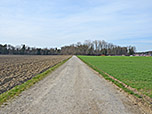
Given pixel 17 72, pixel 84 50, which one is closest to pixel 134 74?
pixel 17 72

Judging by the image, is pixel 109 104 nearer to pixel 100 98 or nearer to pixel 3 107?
pixel 100 98

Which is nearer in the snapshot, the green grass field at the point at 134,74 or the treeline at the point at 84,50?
the green grass field at the point at 134,74

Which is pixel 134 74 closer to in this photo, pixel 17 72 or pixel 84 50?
pixel 17 72

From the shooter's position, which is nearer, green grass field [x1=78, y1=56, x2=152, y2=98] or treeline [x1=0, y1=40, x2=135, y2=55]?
green grass field [x1=78, y1=56, x2=152, y2=98]

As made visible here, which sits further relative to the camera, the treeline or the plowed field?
the treeline

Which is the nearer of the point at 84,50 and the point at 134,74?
the point at 134,74

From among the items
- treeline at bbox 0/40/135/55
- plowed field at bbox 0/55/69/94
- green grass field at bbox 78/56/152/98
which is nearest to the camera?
green grass field at bbox 78/56/152/98

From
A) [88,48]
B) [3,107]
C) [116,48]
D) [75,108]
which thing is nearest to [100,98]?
[75,108]

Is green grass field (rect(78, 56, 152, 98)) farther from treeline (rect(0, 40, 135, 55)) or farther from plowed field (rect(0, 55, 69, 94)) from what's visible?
treeline (rect(0, 40, 135, 55))

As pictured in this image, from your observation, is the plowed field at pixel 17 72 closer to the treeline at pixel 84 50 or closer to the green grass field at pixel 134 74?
the green grass field at pixel 134 74

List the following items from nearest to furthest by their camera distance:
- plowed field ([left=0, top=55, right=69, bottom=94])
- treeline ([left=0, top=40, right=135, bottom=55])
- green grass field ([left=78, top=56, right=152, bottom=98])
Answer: green grass field ([left=78, top=56, right=152, bottom=98]) < plowed field ([left=0, top=55, right=69, bottom=94]) < treeline ([left=0, top=40, right=135, bottom=55])

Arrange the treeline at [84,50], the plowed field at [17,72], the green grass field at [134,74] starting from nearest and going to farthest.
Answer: the green grass field at [134,74] < the plowed field at [17,72] < the treeline at [84,50]

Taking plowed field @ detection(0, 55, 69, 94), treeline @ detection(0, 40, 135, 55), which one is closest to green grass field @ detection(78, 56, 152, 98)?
plowed field @ detection(0, 55, 69, 94)

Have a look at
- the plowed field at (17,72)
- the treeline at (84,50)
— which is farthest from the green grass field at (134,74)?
the treeline at (84,50)
